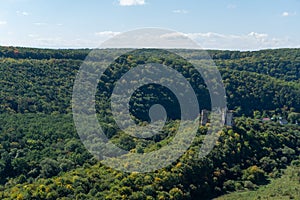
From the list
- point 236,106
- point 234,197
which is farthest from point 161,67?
point 234,197

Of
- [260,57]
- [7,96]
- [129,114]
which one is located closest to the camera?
[7,96]

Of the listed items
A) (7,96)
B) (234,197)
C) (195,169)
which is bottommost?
(234,197)

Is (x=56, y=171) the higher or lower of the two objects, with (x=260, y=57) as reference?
lower

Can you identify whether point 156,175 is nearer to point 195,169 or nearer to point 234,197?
point 195,169

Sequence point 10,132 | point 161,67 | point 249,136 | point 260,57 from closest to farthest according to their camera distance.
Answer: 1. point 10,132
2. point 249,136
3. point 161,67
4. point 260,57

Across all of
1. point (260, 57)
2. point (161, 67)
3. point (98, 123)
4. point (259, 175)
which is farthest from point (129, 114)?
point (260, 57)

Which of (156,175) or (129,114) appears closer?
(156,175)

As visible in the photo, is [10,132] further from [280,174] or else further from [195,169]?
[280,174]
